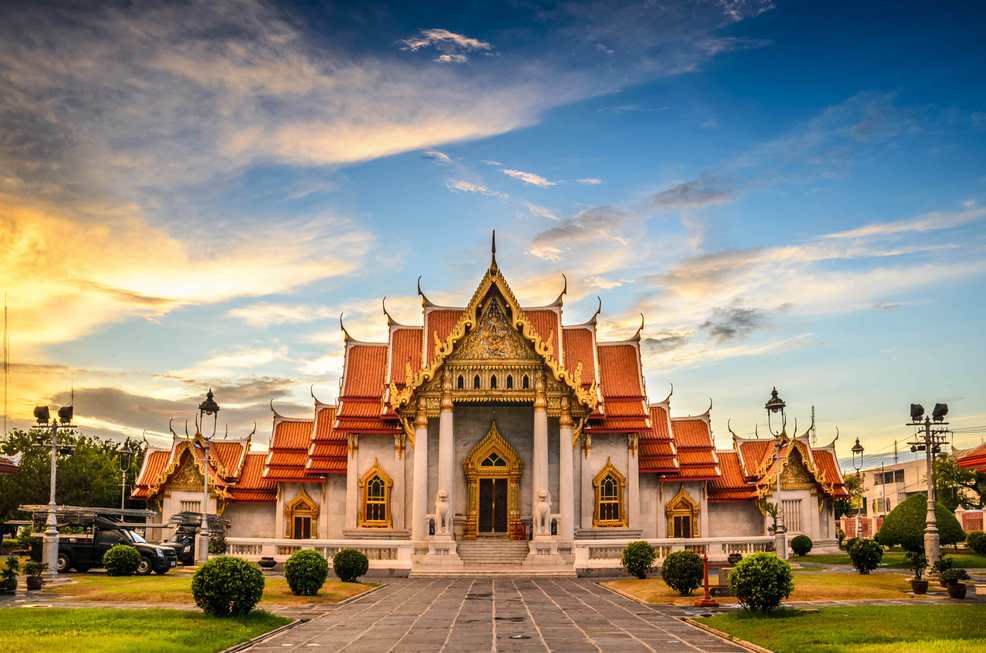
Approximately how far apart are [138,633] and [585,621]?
892 cm

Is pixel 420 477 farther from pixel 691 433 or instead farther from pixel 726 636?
pixel 726 636

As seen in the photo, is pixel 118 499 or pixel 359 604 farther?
pixel 118 499

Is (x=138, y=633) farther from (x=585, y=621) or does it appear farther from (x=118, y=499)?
(x=118, y=499)

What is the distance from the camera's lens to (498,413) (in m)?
39.0

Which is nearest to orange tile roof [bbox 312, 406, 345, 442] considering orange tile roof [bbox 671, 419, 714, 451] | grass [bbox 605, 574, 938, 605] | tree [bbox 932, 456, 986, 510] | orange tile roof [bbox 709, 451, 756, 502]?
orange tile roof [bbox 671, 419, 714, 451]

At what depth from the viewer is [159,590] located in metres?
24.2

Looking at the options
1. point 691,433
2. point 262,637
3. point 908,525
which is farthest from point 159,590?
point 908,525

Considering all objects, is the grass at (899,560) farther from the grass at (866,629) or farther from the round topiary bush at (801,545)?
the grass at (866,629)

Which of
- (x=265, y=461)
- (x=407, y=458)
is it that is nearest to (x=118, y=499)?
(x=265, y=461)

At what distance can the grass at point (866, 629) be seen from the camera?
14546mm

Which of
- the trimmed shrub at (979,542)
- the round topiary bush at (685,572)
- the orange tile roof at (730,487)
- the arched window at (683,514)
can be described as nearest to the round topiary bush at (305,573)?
the round topiary bush at (685,572)

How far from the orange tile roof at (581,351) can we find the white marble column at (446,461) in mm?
7806

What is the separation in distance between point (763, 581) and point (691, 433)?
25.9 meters

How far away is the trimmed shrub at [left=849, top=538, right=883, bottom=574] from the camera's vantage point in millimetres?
29906
